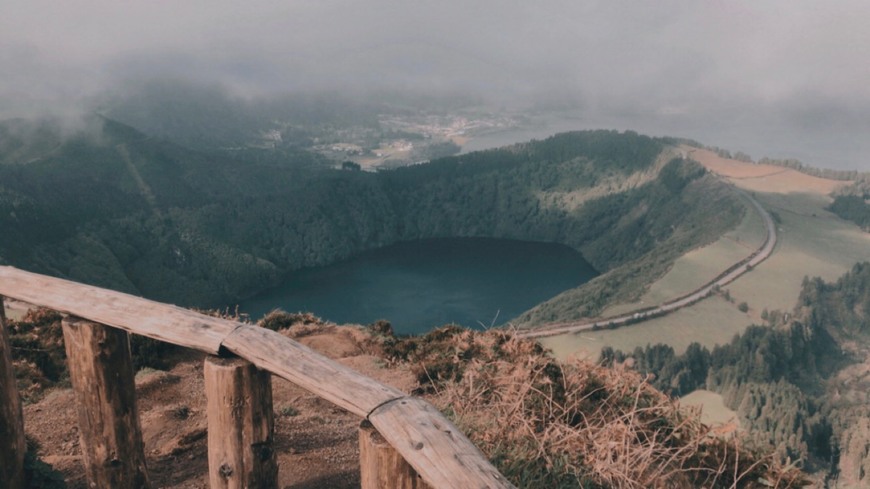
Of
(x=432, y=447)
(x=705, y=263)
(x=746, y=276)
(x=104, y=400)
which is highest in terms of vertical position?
(x=432, y=447)

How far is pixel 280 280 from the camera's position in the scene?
136 meters

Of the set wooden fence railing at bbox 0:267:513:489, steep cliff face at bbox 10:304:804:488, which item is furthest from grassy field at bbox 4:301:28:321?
wooden fence railing at bbox 0:267:513:489

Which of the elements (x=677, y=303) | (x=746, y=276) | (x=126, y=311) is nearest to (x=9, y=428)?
(x=126, y=311)

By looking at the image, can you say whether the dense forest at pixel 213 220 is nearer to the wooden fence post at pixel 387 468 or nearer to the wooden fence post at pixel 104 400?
the wooden fence post at pixel 104 400

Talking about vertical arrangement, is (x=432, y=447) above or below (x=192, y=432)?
above

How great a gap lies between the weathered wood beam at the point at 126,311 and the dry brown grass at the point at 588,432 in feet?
9.97

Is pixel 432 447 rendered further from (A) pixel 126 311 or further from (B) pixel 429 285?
(B) pixel 429 285

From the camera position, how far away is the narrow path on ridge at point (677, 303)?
292 feet

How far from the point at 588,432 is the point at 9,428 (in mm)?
5477

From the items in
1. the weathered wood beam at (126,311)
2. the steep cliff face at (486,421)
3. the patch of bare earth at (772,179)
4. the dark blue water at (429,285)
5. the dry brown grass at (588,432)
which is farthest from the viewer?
the patch of bare earth at (772,179)

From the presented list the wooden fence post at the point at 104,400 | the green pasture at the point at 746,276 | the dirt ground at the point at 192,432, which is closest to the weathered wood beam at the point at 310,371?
the wooden fence post at the point at 104,400

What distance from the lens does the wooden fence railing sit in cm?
336

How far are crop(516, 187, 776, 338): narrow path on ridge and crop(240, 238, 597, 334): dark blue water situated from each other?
1277 cm

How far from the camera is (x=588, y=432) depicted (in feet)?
21.0
